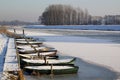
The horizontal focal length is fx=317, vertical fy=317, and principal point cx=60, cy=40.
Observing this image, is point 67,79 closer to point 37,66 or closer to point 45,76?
point 45,76

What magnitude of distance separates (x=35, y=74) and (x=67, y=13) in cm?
10284

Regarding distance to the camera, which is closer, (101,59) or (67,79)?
(67,79)

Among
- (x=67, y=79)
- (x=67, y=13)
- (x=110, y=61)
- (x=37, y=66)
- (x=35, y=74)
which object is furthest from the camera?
(x=67, y=13)


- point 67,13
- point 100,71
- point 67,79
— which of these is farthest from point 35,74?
point 67,13

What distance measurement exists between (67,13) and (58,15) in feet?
11.5

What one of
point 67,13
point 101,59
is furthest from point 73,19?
point 101,59

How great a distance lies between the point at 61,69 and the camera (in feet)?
42.5

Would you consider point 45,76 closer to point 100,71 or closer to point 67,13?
point 100,71

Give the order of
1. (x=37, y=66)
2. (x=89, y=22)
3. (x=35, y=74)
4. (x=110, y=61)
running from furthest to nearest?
(x=89, y=22), (x=110, y=61), (x=37, y=66), (x=35, y=74)

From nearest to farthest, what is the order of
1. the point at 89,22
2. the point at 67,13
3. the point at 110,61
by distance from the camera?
the point at 110,61 < the point at 67,13 < the point at 89,22

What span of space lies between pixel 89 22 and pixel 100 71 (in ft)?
381

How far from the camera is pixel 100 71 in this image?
12.9m

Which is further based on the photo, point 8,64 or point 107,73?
point 8,64

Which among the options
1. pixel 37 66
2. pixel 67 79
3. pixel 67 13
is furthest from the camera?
pixel 67 13
